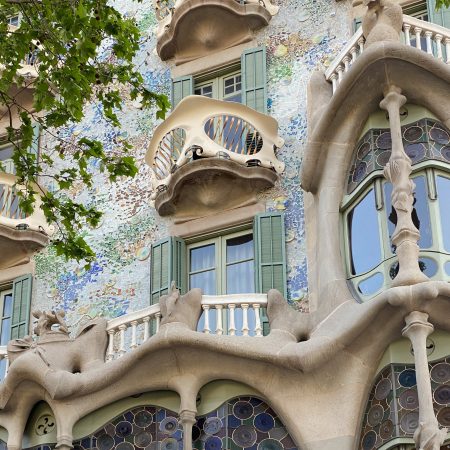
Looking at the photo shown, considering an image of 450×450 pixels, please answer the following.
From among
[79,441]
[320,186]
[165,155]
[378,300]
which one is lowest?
[79,441]

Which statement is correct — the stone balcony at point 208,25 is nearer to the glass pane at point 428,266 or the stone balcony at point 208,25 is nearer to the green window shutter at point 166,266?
the green window shutter at point 166,266

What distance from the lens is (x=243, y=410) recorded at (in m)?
13.6

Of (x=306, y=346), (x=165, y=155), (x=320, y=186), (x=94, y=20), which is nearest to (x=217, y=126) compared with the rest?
(x=165, y=155)

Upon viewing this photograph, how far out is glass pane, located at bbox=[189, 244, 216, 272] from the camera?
638 inches

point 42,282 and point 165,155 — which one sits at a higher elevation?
point 165,155

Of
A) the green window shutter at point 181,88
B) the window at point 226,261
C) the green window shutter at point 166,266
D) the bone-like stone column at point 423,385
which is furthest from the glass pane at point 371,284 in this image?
the green window shutter at point 181,88

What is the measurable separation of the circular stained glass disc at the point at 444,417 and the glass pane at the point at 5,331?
7192 millimetres

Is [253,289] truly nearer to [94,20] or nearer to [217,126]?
[217,126]

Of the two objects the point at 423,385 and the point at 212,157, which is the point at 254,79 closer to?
the point at 212,157

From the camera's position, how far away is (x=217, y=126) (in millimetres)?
16312

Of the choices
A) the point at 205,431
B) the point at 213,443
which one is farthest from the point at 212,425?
the point at 213,443

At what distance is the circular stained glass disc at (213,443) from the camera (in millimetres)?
13434

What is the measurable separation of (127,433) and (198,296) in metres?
1.82

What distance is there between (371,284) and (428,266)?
777mm
